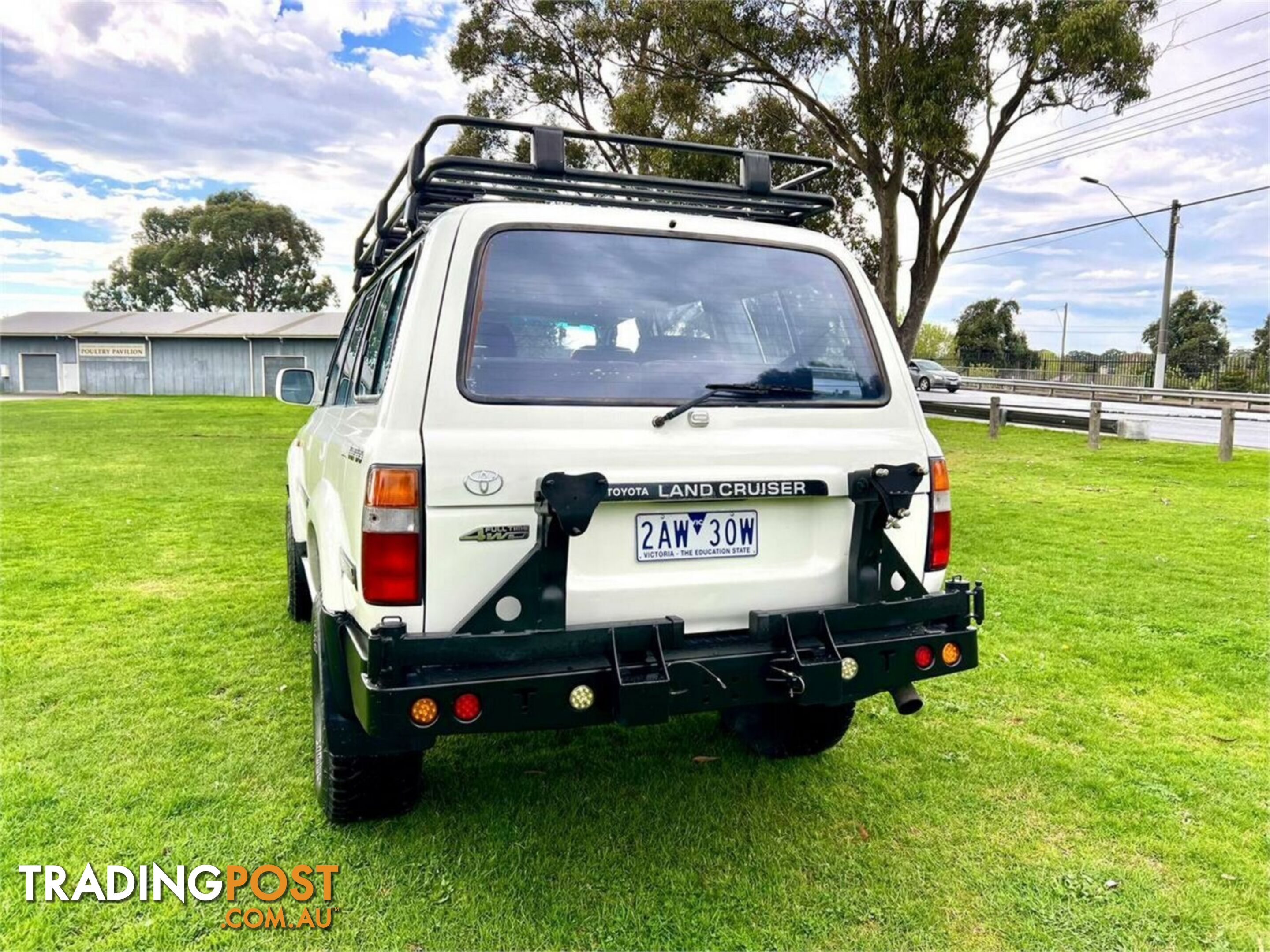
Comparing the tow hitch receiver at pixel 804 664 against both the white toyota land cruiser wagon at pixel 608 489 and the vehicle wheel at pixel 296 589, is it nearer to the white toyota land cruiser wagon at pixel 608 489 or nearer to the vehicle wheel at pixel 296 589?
the white toyota land cruiser wagon at pixel 608 489

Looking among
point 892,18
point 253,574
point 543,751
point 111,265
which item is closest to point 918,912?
point 543,751

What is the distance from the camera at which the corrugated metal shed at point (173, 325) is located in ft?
113

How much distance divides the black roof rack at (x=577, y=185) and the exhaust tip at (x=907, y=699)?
1.80 meters

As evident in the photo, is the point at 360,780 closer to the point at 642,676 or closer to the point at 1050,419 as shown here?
the point at 642,676

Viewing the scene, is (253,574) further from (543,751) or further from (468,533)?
(468,533)

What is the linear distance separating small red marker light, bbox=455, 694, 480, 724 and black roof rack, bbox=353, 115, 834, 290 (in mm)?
1452

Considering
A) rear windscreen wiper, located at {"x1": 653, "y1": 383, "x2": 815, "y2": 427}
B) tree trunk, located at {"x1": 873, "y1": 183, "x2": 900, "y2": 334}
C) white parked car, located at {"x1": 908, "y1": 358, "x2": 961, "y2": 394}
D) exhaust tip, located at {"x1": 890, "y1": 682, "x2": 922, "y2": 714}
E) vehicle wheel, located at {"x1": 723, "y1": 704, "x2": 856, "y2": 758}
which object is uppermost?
tree trunk, located at {"x1": 873, "y1": 183, "x2": 900, "y2": 334}

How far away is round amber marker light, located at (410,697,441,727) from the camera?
2.11 meters

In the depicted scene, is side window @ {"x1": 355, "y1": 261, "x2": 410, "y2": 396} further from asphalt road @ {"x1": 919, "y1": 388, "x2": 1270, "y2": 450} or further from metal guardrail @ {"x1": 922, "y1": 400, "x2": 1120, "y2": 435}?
asphalt road @ {"x1": 919, "y1": 388, "x2": 1270, "y2": 450}

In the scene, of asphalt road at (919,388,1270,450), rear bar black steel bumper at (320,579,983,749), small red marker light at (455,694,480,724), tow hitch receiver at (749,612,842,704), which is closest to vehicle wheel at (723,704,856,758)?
rear bar black steel bumper at (320,579,983,749)

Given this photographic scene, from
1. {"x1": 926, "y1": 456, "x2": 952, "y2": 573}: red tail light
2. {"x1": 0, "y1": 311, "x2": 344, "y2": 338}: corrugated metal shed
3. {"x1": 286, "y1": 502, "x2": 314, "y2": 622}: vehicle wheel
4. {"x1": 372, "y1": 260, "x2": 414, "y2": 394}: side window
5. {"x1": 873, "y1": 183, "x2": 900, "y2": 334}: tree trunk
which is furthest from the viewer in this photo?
{"x1": 0, "y1": 311, "x2": 344, "y2": 338}: corrugated metal shed

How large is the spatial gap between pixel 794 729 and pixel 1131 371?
4419cm

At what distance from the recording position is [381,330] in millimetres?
2918

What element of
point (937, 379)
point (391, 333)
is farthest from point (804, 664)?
point (937, 379)
